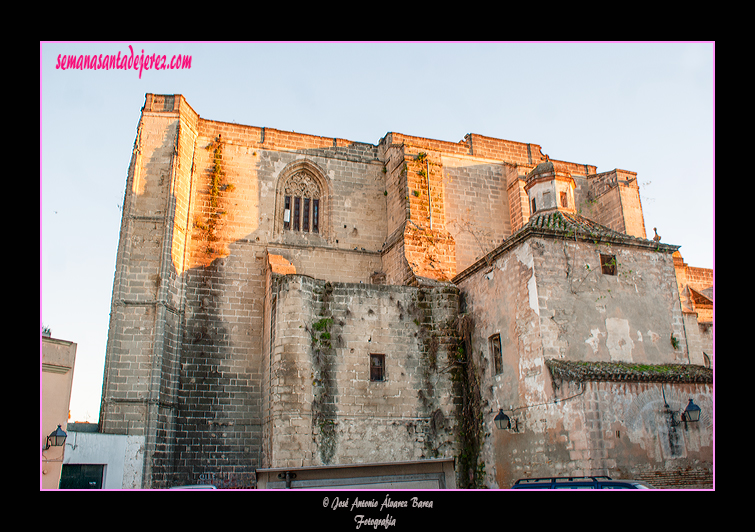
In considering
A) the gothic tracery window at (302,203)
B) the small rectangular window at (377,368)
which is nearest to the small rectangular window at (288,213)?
the gothic tracery window at (302,203)

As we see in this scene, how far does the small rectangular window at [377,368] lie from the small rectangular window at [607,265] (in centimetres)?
528

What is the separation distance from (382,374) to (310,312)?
221cm

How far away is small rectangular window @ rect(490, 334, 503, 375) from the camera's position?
13.2 m

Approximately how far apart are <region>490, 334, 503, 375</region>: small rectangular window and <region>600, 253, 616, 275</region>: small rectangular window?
263cm

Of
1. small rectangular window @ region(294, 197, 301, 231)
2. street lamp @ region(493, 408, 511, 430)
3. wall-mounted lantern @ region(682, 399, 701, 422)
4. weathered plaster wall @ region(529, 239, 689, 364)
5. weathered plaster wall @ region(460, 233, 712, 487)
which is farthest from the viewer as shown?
small rectangular window @ region(294, 197, 301, 231)

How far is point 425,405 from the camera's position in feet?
45.5

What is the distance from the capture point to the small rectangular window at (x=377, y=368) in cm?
1388

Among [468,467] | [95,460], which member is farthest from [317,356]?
[95,460]

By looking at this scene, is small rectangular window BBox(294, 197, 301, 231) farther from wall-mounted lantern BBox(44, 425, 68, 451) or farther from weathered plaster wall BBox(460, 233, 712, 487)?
wall-mounted lantern BBox(44, 425, 68, 451)

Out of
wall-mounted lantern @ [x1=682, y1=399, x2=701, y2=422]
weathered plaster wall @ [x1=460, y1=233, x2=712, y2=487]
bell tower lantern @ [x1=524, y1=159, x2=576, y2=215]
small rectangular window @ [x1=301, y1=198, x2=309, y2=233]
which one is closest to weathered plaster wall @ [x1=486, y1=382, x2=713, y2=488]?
weathered plaster wall @ [x1=460, y1=233, x2=712, y2=487]

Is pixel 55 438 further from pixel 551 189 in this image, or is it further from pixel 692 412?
pixel 551 189

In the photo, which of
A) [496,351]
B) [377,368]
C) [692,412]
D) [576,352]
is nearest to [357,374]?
[377,368]

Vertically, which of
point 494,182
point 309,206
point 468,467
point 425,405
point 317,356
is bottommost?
point 468,467
